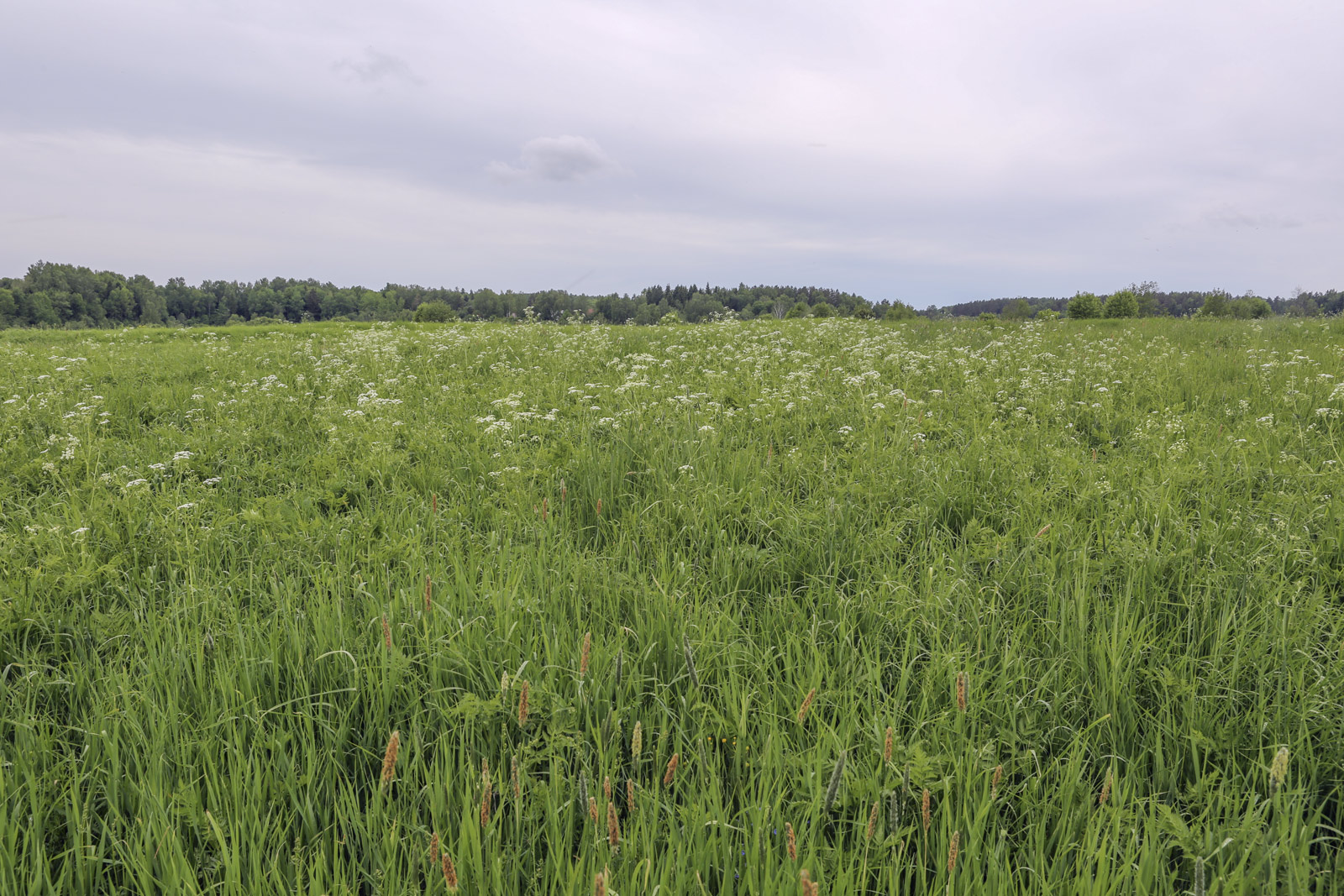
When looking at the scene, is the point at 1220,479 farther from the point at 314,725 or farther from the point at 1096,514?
the point at 314,725

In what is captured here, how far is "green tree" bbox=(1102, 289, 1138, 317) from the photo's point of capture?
61.2m

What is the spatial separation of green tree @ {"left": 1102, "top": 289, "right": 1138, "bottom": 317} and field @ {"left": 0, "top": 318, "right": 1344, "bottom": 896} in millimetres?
67799

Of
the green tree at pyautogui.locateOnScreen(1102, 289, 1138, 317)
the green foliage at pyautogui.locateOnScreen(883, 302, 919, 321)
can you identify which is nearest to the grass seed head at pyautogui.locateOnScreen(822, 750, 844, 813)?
the green foliage at pyautogui.locateOnScreen(883, 302, 919, 321)

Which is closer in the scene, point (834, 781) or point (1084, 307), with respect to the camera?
point (834, 781)

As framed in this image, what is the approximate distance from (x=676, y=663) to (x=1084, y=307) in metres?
72.5

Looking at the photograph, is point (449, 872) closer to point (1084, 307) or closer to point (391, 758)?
point (391, 758)

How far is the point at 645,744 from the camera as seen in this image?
2.42 metres

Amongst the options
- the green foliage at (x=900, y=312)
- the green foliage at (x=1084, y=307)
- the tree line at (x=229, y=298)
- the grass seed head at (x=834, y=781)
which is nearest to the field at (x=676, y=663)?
the grass seed head at (x=834, y=781)

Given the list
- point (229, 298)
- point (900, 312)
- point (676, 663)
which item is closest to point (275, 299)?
point (229, 298)

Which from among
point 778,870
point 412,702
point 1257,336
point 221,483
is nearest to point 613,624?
point 412,702

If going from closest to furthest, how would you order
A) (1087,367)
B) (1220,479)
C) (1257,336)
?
(1220,479) < (1087,367) < (1257,336)

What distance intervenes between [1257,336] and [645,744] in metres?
19.7

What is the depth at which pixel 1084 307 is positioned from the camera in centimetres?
6138

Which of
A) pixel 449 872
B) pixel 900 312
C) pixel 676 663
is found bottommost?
pixel 676 663
